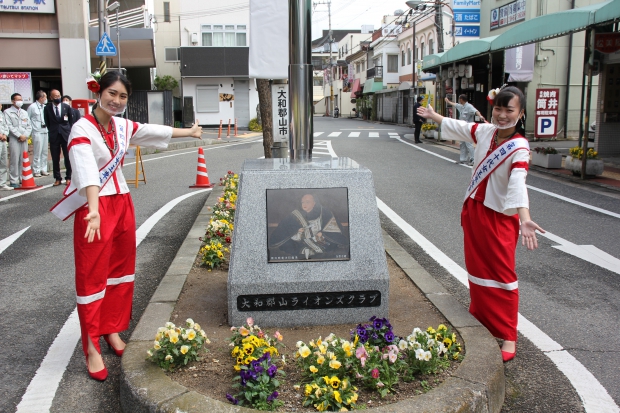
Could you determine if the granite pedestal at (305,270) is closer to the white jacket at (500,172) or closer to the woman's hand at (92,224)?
the white jacket at (500,172)

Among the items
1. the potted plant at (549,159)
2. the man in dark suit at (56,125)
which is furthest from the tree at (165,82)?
the potted plant at (549,159)


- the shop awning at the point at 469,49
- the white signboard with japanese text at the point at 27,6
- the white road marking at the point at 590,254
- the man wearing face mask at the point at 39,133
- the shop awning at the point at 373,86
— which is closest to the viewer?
the white road marking at the point at 590,254

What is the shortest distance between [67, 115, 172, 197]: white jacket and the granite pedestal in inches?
30.3

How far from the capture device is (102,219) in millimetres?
3648

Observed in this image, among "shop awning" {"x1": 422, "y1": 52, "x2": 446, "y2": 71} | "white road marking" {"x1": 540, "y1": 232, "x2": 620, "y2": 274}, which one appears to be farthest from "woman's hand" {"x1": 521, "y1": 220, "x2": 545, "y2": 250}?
"shop awning" {"x1": 422, "y1": 52, "x2": 446, "y2": 71}

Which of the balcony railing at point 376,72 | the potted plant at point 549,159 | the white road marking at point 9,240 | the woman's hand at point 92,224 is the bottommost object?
the white road marking at point 9,240

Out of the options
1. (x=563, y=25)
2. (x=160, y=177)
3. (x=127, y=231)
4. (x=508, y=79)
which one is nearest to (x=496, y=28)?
(x=508, y=79)

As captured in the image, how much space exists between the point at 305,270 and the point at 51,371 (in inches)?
72.3

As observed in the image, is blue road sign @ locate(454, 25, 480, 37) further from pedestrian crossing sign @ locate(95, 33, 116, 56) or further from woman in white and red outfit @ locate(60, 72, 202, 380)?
woman in white and red outfit @ locate(60, 72, 202, 380)

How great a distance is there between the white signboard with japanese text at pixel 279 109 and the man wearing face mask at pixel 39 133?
26.3ft

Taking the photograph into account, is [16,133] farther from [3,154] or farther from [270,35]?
[270,35]

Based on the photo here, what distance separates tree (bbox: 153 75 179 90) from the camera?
37562 mm

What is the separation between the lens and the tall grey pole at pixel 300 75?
494 centimetres

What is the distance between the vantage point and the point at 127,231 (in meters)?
3.87
